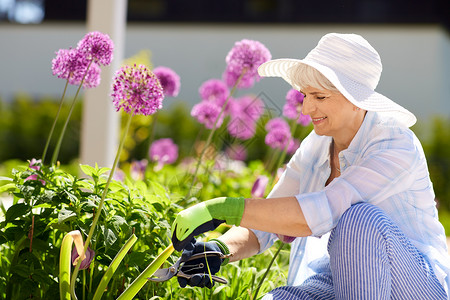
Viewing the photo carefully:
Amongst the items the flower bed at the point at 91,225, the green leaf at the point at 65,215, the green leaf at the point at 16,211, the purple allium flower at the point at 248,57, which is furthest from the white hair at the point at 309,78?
the green leaf at the point at 16,211

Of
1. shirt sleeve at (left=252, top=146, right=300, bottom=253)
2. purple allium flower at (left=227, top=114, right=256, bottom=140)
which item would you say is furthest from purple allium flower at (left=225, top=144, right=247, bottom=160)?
shirt sleeve at (left=252, top=146, right=300, bottom=253)

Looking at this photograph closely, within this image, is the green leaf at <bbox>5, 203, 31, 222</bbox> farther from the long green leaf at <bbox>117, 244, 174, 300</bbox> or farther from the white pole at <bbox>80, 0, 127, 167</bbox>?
the white pole at <bbox>80, 0, 127, 167</bbox>

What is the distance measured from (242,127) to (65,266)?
2.17 metres

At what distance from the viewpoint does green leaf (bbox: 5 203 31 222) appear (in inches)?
67.4

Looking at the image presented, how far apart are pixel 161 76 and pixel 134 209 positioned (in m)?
1.13

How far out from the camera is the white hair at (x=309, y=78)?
1794 millimetres

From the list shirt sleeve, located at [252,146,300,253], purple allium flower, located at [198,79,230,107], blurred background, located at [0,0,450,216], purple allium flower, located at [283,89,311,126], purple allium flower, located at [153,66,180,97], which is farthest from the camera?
blurred background, located at [0,0,450,216]

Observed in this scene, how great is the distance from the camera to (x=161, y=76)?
282cm

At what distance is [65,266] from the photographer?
61.6 inches

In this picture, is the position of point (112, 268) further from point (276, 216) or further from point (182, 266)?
point (276, 216)

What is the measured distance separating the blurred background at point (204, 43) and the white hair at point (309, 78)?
6156 mm

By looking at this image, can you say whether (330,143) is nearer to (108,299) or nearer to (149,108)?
(149,108)

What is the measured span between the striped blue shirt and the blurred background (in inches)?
235

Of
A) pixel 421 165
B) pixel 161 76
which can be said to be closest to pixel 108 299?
pixel 421 165
